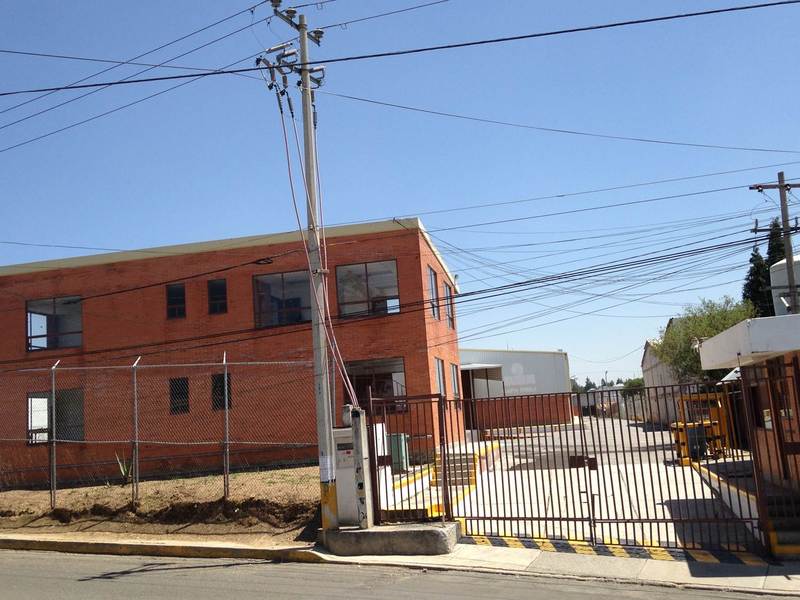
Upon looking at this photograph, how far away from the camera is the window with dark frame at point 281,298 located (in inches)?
1001

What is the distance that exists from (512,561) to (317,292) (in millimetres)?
5053

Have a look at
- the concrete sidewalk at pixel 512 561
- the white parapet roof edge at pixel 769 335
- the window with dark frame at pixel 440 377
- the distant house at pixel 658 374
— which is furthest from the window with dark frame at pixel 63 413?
the distant house at pixel 658 374

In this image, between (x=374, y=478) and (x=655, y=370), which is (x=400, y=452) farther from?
(x=655, y=370)

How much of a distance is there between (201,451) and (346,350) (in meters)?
5.56

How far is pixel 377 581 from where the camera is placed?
966 cm

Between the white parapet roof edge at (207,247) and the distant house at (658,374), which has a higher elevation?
the white parapet roof edge at (207,247)

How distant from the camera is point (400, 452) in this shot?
14875mm

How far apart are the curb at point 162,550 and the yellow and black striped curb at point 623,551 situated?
101 inches

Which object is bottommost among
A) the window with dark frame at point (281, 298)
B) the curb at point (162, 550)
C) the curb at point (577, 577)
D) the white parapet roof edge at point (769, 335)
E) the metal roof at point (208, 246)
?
the curb at point (577, 577)

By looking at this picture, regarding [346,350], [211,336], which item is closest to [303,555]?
[346,350]

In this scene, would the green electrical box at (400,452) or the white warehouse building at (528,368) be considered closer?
the green electrical box at (400,452)

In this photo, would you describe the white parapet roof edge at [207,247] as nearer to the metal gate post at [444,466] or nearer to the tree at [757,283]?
the metal gate post at [444,466]

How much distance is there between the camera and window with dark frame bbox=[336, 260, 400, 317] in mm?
24656

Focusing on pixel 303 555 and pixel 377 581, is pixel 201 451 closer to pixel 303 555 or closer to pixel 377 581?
pixel 303 555
